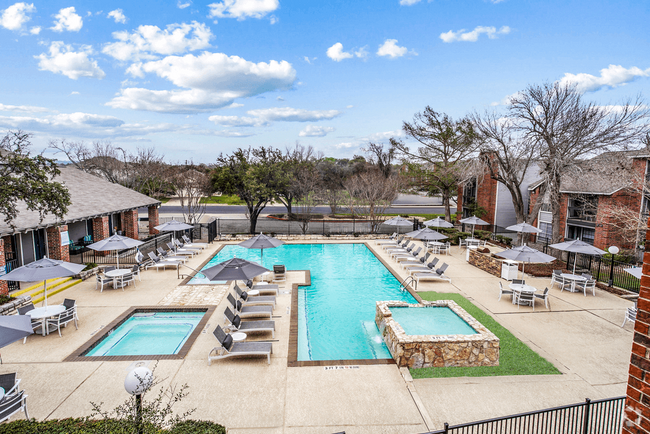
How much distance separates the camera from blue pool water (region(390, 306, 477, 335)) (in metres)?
9.51

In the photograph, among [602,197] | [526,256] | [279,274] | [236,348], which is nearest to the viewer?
[236,348]

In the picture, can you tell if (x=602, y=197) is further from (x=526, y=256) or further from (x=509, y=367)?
(x=509, y=367)

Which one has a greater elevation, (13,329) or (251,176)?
(251,176)

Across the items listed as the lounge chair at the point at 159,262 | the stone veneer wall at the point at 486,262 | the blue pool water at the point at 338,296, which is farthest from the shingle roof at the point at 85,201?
the stone veneer wall at the point at 486,262

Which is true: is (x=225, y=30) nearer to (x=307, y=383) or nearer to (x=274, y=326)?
(x=274, y=326)

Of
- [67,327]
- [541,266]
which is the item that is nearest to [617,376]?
[541,266]

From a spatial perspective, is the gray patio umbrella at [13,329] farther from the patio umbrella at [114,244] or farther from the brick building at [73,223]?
the patio umbrella at [114,244]

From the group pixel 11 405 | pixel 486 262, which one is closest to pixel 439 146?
pixel 486 262

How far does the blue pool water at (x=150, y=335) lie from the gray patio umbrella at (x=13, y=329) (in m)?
3.04

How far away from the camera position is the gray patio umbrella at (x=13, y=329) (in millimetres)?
6065

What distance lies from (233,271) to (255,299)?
7.56 ft

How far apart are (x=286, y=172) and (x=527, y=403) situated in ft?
88.7

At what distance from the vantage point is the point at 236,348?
870 cm

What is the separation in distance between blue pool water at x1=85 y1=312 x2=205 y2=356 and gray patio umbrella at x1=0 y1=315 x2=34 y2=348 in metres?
3.04
